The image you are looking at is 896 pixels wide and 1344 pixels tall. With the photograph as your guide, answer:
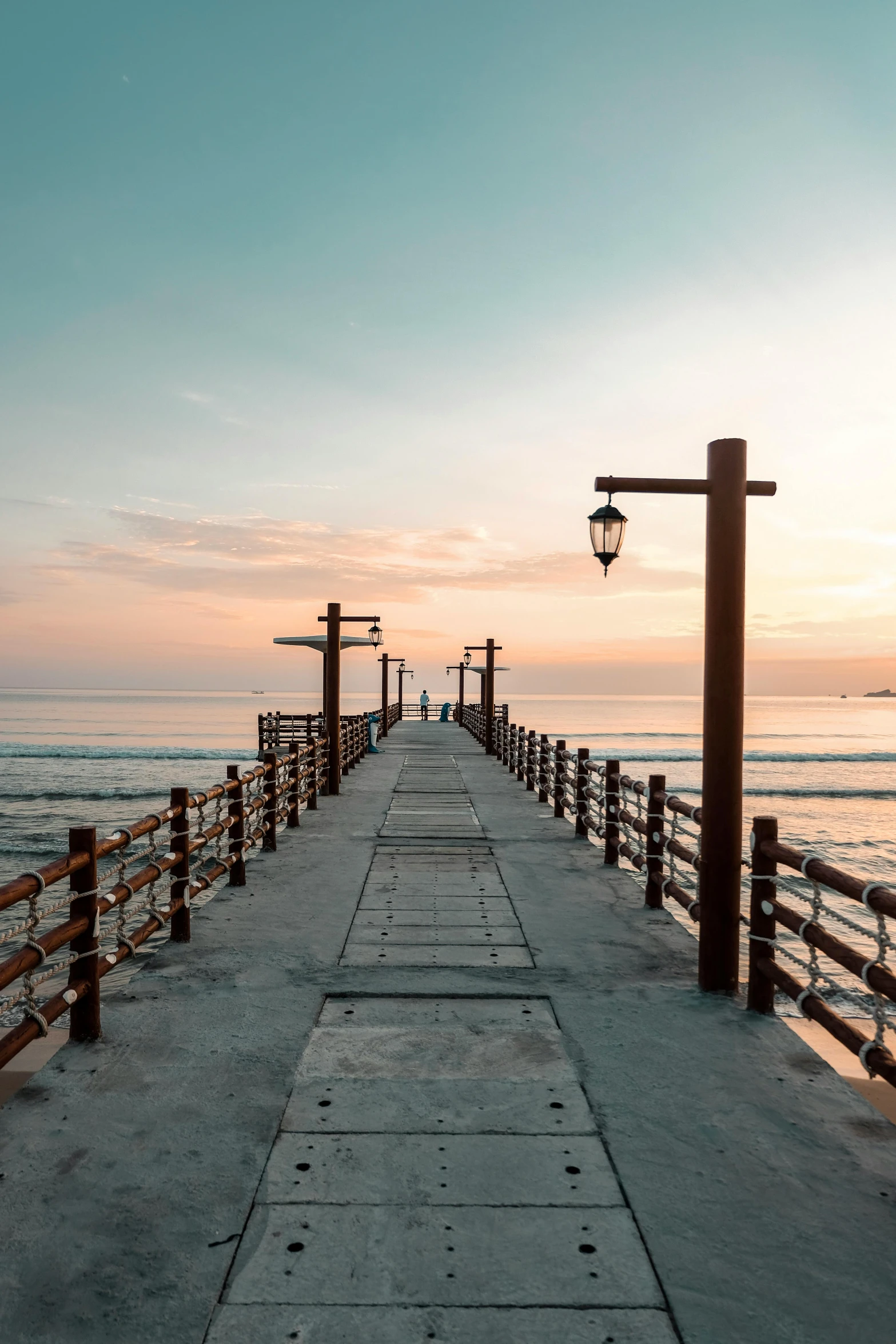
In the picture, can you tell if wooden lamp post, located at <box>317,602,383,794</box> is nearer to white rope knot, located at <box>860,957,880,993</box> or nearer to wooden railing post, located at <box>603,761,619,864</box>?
wooden railing post, located at <box>603,761,619,864</box>

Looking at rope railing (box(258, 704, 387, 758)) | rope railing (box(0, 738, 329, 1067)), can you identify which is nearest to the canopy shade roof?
rope railing (box(258, 704, 387, 758))

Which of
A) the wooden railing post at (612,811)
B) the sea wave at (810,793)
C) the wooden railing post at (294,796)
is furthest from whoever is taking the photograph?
the sea wave at (810,793)

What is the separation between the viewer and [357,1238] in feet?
9.21

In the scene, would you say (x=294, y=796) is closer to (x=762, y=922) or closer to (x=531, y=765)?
(x=531, y=765)

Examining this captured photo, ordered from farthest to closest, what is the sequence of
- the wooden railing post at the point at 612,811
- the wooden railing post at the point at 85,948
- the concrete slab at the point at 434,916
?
the wooden railing post at the point at 612,811 → the concrete slab at the point at 434,916 → the wooden railing post at the point at 85,948

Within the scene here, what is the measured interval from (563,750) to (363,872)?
448 cm

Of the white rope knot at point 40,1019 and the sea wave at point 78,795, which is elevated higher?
the white rope knot at point 40,1019

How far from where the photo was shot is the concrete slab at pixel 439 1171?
305cm

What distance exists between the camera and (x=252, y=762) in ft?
154

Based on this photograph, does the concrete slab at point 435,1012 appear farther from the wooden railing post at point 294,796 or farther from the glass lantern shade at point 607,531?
the wooden railing post at point 294,796

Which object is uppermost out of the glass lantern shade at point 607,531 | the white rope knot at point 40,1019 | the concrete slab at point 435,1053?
the glass lantern shade at point 607,531

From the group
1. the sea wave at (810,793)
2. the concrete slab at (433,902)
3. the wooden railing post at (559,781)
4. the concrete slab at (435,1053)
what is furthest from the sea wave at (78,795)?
the concrete slab at (435,1053)

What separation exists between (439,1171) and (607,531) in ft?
13.2

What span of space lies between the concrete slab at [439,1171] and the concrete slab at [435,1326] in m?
0.52
